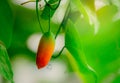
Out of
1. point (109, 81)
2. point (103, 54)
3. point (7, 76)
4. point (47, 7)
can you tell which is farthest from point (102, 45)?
point (7, 76)

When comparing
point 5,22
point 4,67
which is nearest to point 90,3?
point 5,22

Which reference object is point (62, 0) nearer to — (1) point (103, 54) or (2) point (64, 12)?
(2) point (64, 12)

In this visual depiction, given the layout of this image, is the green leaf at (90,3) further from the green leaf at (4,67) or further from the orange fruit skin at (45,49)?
the green leaf at (4,67)

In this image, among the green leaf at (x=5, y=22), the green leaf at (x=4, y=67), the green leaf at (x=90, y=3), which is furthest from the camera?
the green leaf at (x=90, y=3)

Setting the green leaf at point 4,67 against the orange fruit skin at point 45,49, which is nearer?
the green leaf at point 4,67

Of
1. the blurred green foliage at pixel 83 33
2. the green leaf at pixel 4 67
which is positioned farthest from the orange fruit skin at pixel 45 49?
the green leaf at pixel 4 67

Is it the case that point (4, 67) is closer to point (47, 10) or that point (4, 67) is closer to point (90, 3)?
point (47, 10)
